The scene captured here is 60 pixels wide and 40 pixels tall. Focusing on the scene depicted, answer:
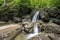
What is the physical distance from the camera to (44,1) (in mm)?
35969

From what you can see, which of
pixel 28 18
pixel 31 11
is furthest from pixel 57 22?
pixel 31 11

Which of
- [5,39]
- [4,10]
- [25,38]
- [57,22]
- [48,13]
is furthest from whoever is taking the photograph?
[4,10]

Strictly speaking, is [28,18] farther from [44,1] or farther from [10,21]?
[44,1]

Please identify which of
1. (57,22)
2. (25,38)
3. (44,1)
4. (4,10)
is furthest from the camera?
(44,1)

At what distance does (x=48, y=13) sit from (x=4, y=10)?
9.79 meters

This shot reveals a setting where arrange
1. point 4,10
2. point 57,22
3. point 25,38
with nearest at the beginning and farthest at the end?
point 25,38 → point 57,22 → point 4,10

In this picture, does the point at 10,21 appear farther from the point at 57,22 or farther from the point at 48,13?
the point at 57,22

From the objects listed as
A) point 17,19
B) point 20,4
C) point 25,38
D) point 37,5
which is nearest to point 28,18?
point 17,19

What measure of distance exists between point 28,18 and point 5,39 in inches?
462

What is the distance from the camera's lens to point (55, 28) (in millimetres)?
23328

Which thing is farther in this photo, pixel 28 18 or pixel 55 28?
pixel 28 18

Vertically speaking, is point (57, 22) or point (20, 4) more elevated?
point (20, 4)

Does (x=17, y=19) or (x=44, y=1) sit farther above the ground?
(x=44, y=1)

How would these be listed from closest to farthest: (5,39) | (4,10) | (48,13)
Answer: (5,39), (48,13), (4,10)
